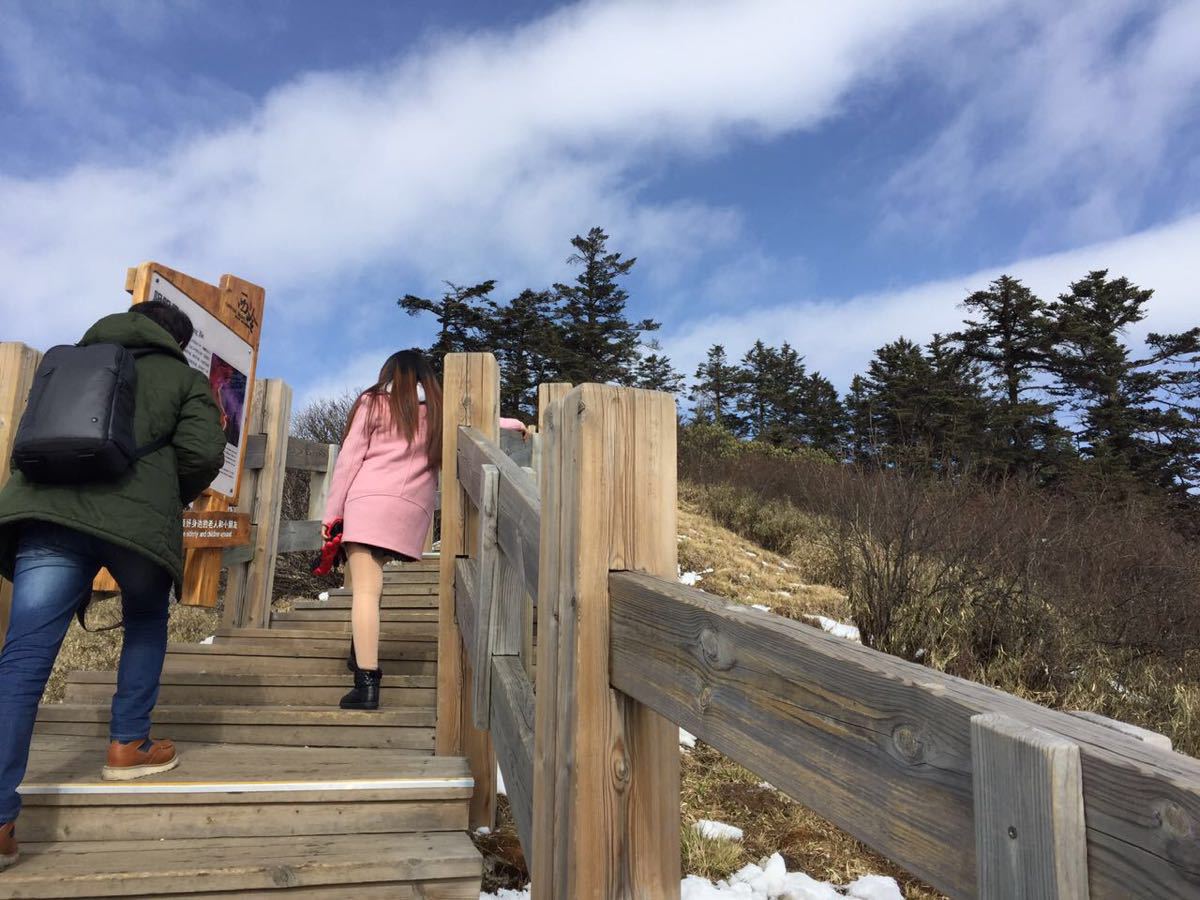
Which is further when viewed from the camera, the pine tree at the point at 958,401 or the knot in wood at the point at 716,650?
the pine tree at the point at 958,401

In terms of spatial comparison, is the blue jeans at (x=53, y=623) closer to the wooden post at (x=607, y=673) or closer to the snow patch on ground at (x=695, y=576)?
the wooden post at (x=607, y=673)

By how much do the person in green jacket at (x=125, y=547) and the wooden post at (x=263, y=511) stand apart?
7.73 ft

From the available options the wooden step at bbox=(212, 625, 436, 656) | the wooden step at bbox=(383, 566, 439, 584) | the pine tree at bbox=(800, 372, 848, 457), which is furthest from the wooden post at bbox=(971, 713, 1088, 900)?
the pine tree at bbox=(800, 372, 848, 457)

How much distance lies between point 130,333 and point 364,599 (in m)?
1.39

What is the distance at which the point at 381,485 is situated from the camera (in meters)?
3.42

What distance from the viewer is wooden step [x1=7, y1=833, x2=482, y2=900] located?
2.18 m

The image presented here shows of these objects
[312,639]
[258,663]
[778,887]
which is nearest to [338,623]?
[312,639]

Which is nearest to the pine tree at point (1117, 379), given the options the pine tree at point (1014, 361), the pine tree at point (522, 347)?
the pine tree at point (1014, 361)

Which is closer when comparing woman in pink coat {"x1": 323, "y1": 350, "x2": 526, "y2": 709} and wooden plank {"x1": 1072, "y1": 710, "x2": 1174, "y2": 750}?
wooden plank {"x1": 1072, "y1": 710, "x2": 1174, "y2": 750}

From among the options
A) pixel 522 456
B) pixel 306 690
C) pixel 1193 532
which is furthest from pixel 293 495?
pixel 1193 532

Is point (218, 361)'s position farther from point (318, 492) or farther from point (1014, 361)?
point (1014, 361)

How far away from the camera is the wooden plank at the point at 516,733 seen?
1926 mm

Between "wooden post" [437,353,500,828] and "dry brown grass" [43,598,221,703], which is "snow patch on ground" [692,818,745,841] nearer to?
"wooden post" [437,353,500,828]

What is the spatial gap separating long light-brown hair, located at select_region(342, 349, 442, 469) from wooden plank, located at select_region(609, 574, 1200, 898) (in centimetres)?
246
